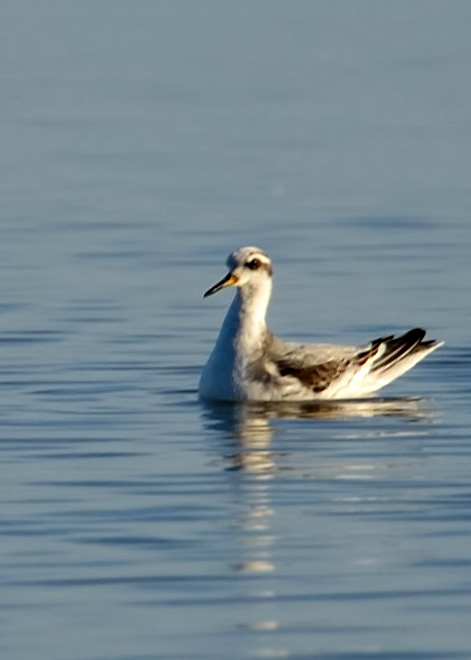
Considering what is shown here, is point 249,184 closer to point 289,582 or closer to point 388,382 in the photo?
point 388,382

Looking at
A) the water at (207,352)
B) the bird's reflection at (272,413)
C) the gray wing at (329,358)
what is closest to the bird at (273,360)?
the gray wing at (329,358)

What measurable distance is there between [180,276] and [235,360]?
5763 mm

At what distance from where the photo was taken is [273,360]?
18.0m

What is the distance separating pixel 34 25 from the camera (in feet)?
181

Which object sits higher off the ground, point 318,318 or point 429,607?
point 318,318

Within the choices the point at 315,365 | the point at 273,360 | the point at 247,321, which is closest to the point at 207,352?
the point at 247,321

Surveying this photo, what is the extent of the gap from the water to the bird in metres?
0.30

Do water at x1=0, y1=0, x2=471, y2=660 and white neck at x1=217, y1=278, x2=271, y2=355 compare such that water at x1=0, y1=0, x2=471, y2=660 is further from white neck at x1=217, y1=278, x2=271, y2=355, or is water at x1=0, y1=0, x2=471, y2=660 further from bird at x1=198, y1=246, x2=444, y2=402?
white neck at x1=217, y1=278, x2=271, y2=355

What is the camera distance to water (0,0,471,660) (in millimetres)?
11438

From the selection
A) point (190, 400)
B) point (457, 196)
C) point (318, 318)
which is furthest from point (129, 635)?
point (457, 196)

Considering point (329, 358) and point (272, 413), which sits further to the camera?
point (329, 358)

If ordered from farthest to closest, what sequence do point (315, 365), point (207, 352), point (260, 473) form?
1. point (207, 352)
2. point (315, 365)
3. point (260, 473)

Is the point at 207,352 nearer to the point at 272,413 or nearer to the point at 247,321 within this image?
the point at 247,321

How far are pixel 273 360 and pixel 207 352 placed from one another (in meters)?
1.87
